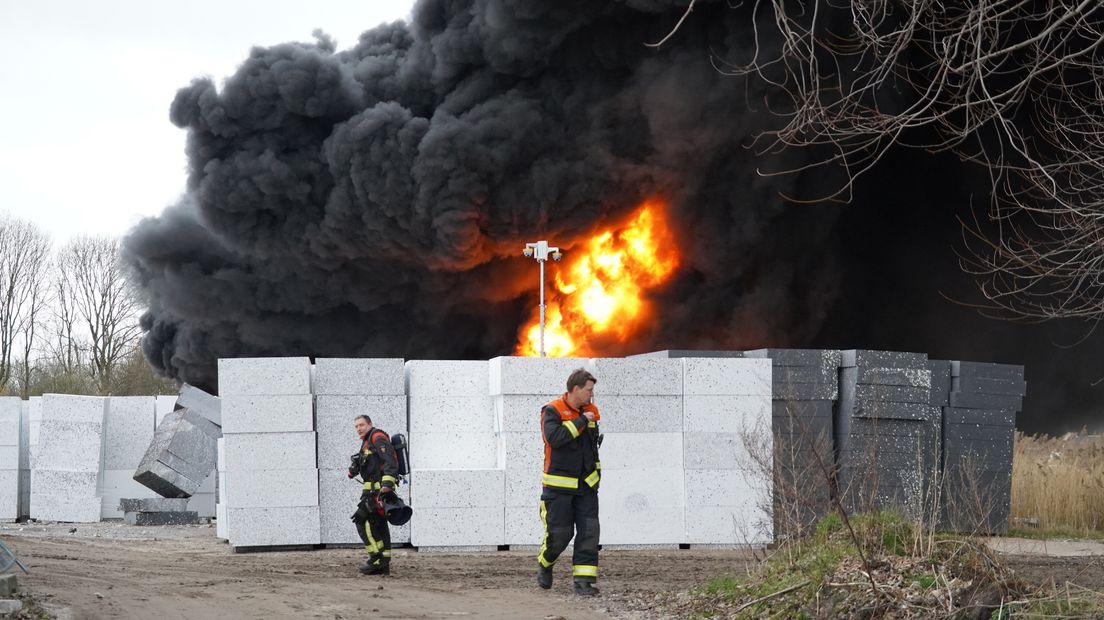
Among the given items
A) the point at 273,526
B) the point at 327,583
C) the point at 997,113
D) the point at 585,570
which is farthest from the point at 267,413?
the point at 997,113

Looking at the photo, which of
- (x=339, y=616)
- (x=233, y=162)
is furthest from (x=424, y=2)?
(x=339, y=616)

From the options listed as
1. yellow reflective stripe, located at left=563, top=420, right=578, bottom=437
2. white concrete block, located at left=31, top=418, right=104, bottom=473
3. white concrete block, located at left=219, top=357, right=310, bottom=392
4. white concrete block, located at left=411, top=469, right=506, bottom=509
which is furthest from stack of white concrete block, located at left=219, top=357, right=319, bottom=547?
white concrete block, located at left=31, top=418, right=104, bottom=473

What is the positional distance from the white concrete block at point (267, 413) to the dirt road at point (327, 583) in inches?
58.8

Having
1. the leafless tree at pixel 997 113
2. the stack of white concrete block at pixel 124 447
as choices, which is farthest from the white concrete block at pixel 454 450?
the stack of white concrete block at pixel 124 447

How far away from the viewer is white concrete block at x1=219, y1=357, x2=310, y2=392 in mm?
14195

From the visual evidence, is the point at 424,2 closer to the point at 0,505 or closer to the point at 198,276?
the point at 198,276

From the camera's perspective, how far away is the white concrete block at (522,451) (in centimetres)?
1413

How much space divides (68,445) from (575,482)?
46.7ft

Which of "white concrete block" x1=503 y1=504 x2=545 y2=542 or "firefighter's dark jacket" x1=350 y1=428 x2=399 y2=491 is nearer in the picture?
"firefighter's dark jacket" x1=350 y1=428 x2=399 y2=491

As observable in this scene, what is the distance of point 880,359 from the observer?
15391 millimetres

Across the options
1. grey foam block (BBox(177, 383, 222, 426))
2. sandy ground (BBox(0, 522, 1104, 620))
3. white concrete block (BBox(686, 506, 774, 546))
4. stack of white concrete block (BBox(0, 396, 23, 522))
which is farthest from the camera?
grey foam block (BBox(177, 383, 222, 426))

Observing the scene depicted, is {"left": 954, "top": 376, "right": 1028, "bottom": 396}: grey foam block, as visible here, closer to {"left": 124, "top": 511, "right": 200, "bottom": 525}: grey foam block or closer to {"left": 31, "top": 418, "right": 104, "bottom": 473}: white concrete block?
{"left": 124, "top": 511, "right": 200, "bottom": 525}: grey foam block

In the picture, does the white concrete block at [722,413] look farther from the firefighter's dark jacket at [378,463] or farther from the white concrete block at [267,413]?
the white concrete block at [267,413]

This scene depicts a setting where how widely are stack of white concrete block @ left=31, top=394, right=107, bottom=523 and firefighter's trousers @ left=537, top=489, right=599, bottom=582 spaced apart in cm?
1381
